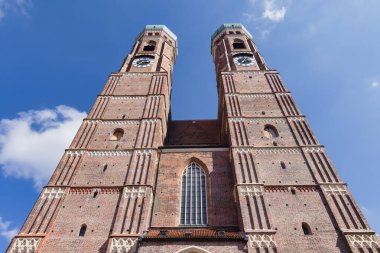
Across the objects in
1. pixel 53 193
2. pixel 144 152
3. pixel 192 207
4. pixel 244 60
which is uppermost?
pixel 244 60

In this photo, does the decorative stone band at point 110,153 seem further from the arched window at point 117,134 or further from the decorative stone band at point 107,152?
the arched window at point 117,134

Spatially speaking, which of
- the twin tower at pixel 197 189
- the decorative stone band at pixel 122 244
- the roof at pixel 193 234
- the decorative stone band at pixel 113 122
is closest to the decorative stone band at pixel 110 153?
the twin tower at pixel 197 189

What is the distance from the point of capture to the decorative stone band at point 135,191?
→ 16.6 meters

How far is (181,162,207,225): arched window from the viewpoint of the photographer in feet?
55.1

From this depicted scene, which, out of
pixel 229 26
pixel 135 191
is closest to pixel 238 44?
pixel 229 26

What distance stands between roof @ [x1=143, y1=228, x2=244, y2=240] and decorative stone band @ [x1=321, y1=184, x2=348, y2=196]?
550 centimetres

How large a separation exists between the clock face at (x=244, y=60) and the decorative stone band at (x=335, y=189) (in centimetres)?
1536

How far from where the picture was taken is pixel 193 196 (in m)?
18.0

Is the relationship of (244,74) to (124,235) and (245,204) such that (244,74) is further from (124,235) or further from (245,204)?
(124,235)

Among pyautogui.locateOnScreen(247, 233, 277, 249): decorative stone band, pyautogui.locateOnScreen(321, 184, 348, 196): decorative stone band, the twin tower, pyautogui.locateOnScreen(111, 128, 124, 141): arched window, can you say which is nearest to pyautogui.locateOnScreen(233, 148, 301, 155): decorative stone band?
the twin tower

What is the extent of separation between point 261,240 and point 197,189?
17.6ft

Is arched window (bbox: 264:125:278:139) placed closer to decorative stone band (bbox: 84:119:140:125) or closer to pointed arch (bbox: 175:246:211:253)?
decorative stone band (bbox: 84:119:140:125)

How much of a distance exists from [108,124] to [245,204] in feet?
37.2

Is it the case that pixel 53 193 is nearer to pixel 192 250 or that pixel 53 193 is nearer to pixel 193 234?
pixel 193 234
